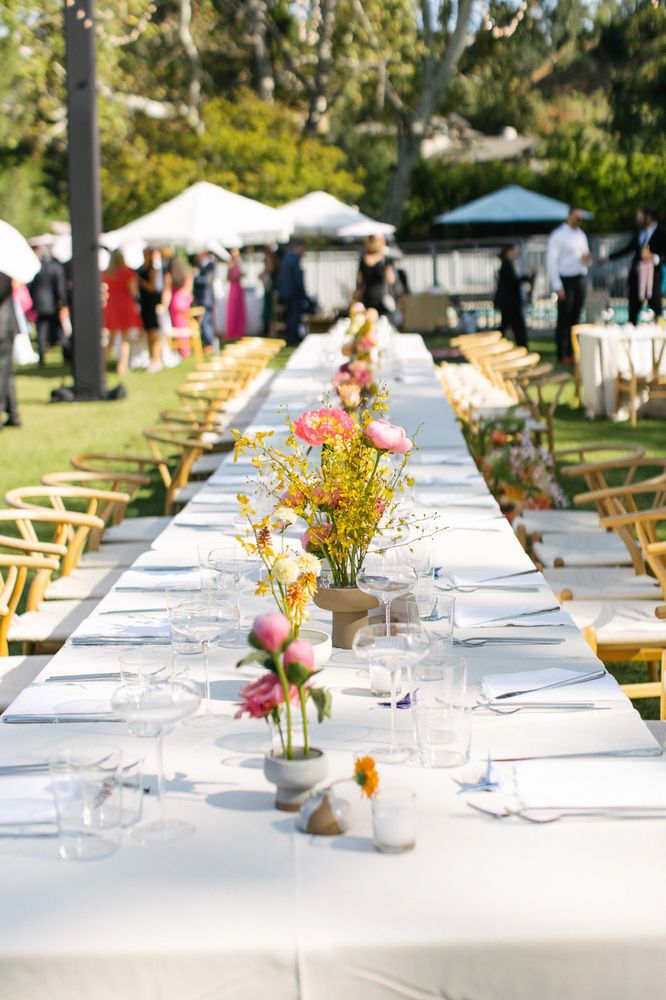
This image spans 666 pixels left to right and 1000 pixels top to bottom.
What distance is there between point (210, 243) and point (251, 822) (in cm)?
2169

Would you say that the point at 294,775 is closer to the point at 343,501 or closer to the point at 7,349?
the point at 343,501

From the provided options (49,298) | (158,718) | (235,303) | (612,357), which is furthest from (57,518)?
(235,303)

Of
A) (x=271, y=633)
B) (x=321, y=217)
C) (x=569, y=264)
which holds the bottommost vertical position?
(x=271, y=633)

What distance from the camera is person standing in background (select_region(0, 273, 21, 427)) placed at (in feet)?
39.5

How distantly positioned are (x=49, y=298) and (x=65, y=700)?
18.6m

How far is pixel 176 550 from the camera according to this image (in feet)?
14.6

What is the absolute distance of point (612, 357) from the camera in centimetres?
1318

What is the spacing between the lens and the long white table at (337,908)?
1856mm

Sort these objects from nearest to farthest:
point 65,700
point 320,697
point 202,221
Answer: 1. point 320,697
2. point 65,700
3. point 202,221

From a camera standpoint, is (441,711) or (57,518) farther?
(57,518)

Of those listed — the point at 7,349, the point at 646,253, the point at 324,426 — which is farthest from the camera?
the point at 646,253

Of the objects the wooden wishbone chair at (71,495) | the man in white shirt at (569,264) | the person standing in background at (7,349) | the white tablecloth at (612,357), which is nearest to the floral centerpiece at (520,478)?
the wooden wishbone chair at (71,495)

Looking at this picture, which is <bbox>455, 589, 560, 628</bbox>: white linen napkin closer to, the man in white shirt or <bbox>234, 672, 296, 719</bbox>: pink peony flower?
<bbox>234, 672, 296, 719</bbox>: pink peony flower

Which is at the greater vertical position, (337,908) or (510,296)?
(510,296)
